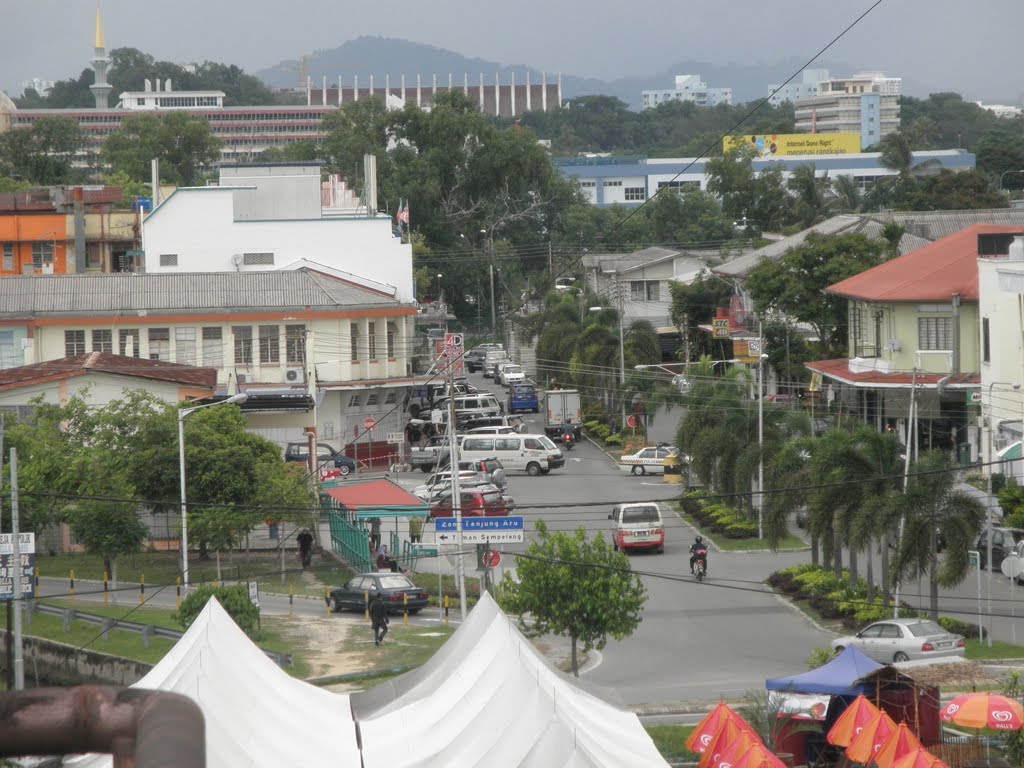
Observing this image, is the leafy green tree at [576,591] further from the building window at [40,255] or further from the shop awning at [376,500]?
the building window at [40,255]

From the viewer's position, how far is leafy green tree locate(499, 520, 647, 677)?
2609 centimetres

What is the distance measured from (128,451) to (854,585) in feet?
58.2

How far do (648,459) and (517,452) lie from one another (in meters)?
4.40

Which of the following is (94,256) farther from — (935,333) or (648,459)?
(935,333)

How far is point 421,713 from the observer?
18.6 metres

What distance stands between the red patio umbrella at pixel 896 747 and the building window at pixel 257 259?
150 feet

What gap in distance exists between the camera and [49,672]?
1203 inches

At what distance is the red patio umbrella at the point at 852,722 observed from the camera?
1880 centimetres

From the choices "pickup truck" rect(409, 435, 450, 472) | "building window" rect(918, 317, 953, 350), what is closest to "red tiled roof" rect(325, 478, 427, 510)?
"pickup truck" rect(409, 435, 450, 472)

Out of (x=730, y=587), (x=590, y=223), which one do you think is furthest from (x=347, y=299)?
(x=590, y=223)

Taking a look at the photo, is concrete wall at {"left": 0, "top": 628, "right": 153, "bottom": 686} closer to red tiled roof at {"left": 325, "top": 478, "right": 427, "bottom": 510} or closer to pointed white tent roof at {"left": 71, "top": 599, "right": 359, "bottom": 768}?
red tiled roof at {"left": 325, "top": 478, "right": 427, "bottom": 510}

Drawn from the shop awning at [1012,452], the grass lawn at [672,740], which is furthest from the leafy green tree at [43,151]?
the grass lawn at [672,740]

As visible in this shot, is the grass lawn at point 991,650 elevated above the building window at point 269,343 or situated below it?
below

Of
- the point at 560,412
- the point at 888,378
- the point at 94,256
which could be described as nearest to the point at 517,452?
the point at 560,412
